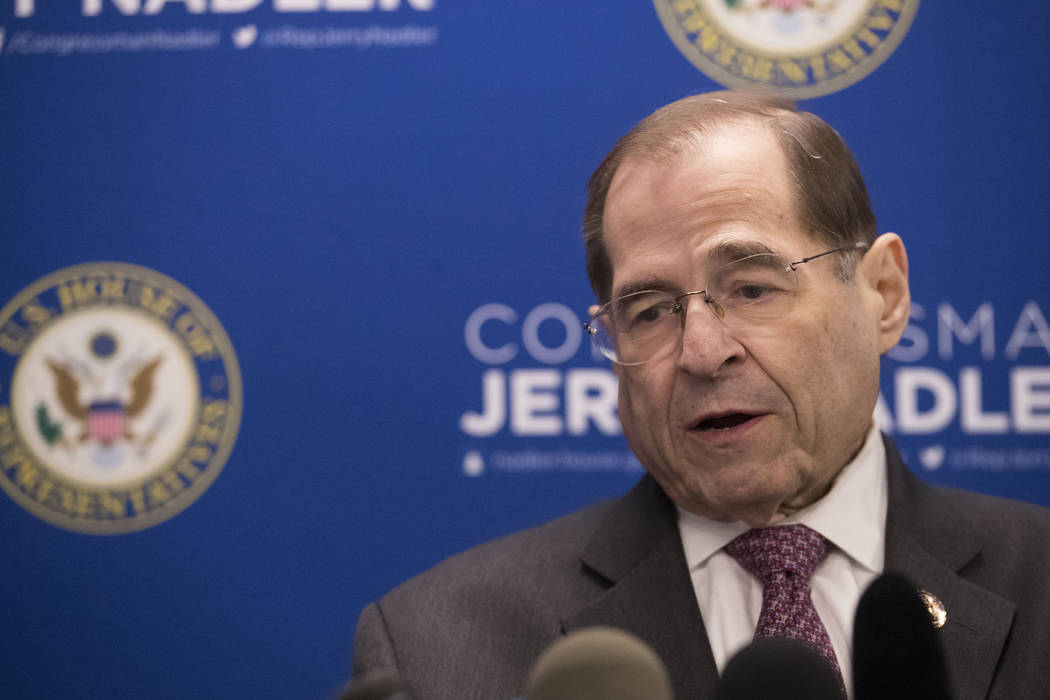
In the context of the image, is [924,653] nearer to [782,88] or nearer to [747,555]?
[747,555]

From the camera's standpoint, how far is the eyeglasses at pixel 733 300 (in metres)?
1.63

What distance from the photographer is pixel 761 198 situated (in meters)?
1.67

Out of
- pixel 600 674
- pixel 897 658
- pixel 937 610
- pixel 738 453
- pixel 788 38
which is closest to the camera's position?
pixel 600 674

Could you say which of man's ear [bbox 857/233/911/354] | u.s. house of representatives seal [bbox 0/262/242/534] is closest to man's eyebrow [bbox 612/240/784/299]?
man's ear [bbox 857/233/911/354]

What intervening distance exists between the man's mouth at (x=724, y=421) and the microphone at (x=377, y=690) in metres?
1.00

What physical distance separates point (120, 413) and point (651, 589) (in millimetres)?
1409

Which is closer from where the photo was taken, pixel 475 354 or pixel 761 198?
pixel 761 198

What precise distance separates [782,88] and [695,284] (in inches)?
39.4

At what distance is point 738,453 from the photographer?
160 cm

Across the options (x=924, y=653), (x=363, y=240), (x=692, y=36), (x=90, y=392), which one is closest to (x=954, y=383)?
(x=692, y=36)

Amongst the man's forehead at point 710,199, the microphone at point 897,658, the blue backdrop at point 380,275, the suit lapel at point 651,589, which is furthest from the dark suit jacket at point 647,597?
the microphone at point 897,658

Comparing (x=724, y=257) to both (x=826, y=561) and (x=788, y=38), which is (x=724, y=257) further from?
(x=788, y=38)

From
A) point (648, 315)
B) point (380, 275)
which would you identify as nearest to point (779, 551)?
point (648, 315)

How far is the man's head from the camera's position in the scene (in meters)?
1.60
